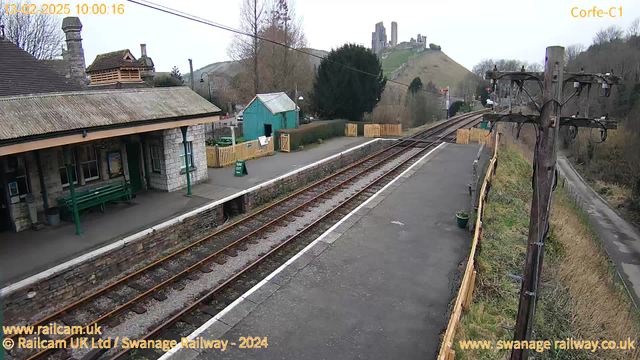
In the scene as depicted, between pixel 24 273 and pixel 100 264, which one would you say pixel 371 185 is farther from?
pixel 24 273

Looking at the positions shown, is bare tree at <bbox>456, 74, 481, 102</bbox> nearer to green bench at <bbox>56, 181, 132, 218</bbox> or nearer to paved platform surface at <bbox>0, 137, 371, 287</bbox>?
paved platform surface at <bbox>0, 137, 371, 287</bbox>

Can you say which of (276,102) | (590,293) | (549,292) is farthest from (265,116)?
(549,292)

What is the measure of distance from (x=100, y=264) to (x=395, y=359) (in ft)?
24.6

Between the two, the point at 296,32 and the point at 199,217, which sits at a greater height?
the point at 296,32

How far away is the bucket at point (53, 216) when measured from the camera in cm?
1156

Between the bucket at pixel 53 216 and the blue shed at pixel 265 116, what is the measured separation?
575 inches

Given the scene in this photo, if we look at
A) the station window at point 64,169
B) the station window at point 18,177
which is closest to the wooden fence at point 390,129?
the station window at point 64,169

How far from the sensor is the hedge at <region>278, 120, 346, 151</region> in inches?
972

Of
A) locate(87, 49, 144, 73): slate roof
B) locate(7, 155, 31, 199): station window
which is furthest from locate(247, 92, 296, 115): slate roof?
locate(7, 155, 31, 199): station window

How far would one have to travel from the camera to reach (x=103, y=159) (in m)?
13.6

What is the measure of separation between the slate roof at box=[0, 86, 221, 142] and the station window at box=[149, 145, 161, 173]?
175 centimetres

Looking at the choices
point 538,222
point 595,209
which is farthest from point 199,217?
point 595,209

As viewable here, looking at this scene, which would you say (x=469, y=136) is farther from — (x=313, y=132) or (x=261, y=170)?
(x=261, y=170)

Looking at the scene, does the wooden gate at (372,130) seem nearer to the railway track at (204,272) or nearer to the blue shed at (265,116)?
the blue shed at (265,116)
